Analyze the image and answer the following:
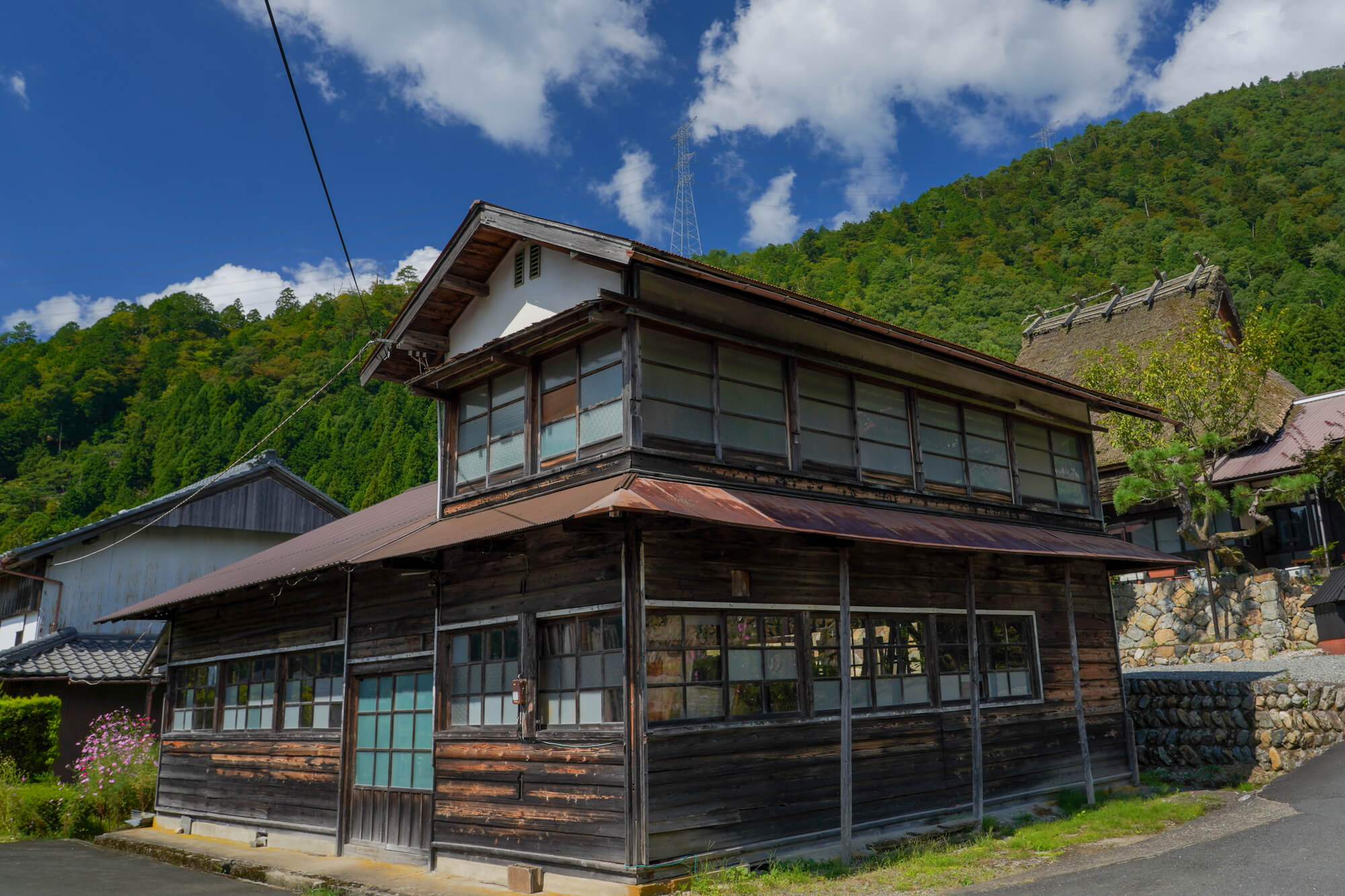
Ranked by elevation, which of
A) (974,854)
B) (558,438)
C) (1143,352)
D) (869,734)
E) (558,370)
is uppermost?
(1143,352)

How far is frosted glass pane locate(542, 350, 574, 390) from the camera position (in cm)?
1086

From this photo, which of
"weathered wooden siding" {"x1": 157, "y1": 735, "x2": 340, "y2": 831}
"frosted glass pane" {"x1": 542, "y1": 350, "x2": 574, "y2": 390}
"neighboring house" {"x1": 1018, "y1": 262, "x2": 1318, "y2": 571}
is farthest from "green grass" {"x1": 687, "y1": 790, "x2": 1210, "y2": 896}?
"neighboring house" {"x1": 1018, "y1": 262, "x2": 1318, "y2": 571}

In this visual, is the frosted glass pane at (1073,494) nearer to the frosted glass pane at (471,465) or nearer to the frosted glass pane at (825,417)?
the frosted glass pane at (825,417)

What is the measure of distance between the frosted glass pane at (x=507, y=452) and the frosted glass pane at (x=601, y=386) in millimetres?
1226

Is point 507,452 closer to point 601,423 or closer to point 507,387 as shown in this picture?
point 507,387

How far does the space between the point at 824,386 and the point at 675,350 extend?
93.4 inches

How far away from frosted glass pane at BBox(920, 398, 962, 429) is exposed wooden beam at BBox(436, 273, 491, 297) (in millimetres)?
6081

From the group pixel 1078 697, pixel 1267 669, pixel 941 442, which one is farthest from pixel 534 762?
pixel 1267 669

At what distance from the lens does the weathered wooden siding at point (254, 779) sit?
12742mm

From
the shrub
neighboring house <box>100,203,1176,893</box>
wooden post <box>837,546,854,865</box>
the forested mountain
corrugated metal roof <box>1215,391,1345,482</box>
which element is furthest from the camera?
the forested mountain

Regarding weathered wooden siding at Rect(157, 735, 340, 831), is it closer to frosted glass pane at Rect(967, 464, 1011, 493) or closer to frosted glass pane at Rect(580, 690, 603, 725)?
frosted glass pane at Rect(580, 690, 603, 725)

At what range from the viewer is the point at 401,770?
11.6 meters

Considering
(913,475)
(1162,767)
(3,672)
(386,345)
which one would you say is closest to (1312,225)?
(1162,767)

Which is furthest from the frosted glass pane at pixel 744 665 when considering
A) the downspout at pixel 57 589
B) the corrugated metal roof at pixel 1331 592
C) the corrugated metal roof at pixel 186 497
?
the downspout at pixel 57 589
